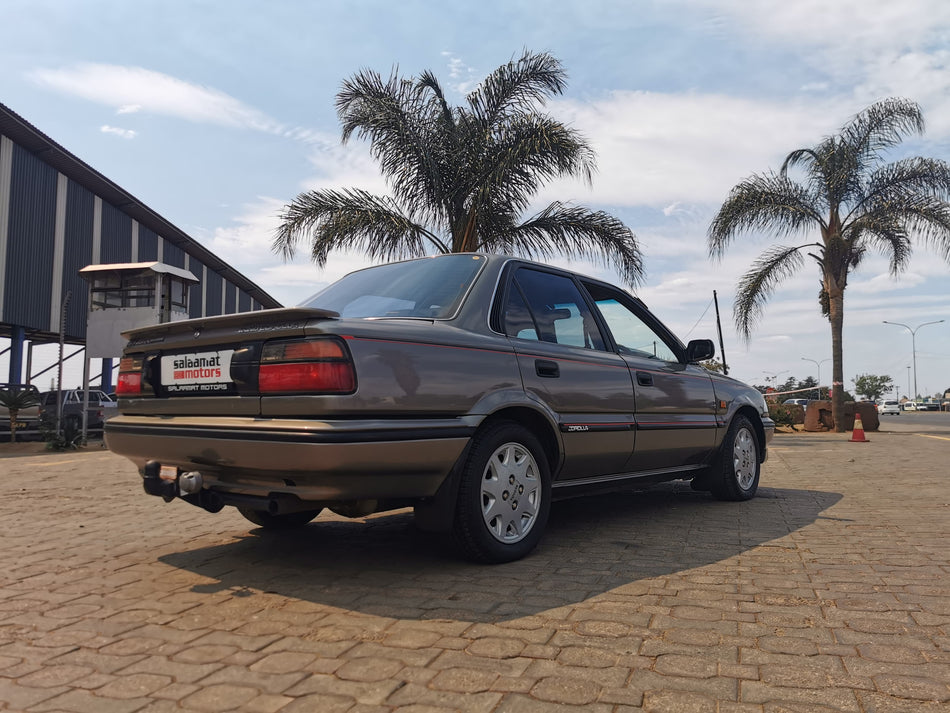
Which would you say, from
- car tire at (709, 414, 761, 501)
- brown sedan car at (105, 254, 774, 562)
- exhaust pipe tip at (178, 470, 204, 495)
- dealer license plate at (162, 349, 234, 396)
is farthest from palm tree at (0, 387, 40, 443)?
car tire at (709, 414, 761, 501)

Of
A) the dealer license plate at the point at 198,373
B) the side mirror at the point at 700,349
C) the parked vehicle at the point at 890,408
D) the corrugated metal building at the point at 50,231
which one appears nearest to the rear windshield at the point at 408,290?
the dealer license plate at the point at 198,373

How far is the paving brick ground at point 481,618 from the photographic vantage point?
82.0 inches

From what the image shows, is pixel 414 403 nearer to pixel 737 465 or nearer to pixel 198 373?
pixel 198 373

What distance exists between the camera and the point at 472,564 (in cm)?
352

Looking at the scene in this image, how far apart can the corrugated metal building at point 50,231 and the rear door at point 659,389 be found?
68.9 feet

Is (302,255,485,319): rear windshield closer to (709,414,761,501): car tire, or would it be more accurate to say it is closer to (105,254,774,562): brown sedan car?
(105,254,774,562): brown sedan car

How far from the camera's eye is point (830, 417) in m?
19.8

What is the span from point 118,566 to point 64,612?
0.79 m

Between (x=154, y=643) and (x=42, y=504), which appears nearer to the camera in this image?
(x=154, y=643)

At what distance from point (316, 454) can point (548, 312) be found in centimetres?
184

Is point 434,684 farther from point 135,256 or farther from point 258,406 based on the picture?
point 135,256

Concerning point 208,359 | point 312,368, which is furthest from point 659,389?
point 208,359

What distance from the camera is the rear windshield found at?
368cm

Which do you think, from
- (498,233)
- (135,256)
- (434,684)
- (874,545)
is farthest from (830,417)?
(135,256)
